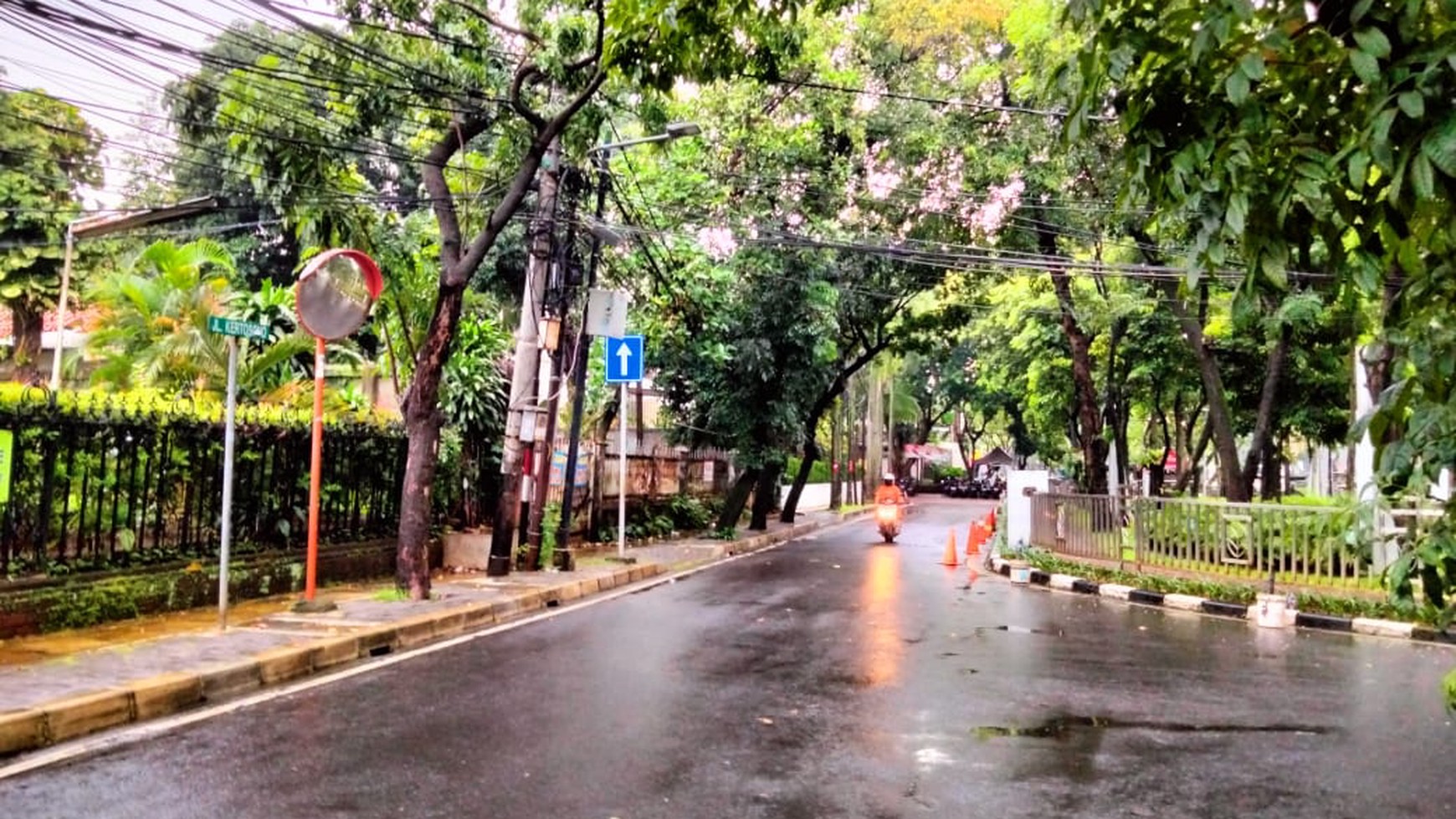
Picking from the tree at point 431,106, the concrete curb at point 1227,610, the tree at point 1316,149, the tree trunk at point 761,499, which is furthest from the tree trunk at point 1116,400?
the tree at point 1316,149

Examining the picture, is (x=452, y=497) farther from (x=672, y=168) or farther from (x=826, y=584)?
(x=672, y=168)

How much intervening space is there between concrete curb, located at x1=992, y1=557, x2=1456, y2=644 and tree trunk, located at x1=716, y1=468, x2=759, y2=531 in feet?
28.2

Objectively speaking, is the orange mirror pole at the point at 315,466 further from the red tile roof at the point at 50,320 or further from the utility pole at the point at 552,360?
the red tile roof at the point at 50,320

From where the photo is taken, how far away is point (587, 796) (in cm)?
494

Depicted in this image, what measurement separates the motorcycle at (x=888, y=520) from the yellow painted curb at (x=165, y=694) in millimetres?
18885

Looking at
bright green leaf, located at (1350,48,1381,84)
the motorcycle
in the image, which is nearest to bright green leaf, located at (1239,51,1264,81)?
bright green leaf, located at (1350,48,1381,84)

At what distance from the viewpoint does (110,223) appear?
19109 millimetres

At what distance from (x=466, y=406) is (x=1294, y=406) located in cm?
1881

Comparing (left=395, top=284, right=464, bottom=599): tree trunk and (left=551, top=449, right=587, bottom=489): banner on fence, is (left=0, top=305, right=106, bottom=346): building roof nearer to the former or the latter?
(left=551, top=449, right=587, bottom=489): banner on fence

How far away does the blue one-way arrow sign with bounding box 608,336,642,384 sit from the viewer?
651 inches

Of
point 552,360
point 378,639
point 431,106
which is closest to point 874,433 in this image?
point 552,360

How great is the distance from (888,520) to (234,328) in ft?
59.7

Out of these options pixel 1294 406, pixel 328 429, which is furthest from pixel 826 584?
pixel 1294 406

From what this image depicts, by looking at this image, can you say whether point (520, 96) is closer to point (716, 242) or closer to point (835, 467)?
point (716, 242)
